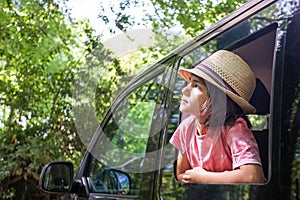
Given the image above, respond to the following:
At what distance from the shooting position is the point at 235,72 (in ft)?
5.23

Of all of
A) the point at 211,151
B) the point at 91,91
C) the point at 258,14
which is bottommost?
Result: the point at 211,151

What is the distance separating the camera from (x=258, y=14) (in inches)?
60.4

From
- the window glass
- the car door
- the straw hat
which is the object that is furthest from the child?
the window glass

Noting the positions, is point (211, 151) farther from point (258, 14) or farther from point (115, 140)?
point (115, 140)

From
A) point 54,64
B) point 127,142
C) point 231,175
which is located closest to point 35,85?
point 54,64

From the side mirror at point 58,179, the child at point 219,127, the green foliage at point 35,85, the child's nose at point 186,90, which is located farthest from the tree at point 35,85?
the child at point 219,127

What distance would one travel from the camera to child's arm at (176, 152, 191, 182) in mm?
1729

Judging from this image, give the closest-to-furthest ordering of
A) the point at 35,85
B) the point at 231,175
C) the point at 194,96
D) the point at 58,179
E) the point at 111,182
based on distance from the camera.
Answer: the point at 231,175 < the point at 194,96 < the point at 111,182 < the point at 58,179 < the point at 35,85

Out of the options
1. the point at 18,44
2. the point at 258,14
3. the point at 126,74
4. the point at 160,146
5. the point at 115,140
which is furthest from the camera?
the point at 18,44

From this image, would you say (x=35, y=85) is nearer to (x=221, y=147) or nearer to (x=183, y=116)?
(x=183, y=116)

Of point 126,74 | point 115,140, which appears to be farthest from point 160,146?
Answer: point 126,74

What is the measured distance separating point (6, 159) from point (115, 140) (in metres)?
4.23

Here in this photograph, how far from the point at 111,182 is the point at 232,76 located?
1.25 m

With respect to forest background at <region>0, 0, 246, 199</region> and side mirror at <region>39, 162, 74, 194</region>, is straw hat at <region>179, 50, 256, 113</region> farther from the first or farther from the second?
forest background at <region>0, 0, 246, 199</region>
